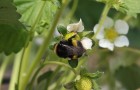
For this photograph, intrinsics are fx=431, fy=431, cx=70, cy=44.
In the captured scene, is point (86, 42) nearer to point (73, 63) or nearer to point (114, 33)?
point (73, 63)

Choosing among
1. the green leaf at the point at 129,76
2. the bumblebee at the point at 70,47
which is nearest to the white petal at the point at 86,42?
the bumblebee at the point at 70,47

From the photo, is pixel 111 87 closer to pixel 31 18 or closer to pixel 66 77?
pixel 66 77

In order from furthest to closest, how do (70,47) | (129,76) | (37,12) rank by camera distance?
(129,76) → (37,12) → (70,47)

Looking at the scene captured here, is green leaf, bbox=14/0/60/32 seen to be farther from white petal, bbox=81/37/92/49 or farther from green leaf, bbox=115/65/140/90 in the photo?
green leaf, bbox=115/65/140/90

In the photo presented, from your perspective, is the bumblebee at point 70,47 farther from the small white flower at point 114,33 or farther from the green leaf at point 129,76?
the green leaf at point 129,76

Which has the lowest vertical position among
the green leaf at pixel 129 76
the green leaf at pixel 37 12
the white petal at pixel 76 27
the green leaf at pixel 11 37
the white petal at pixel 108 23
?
the green leaf at pixel 129 76

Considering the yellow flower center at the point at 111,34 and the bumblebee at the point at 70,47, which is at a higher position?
the bumblebee at the point at 70,47

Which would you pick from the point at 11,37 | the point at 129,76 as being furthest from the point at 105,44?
the point at 129,76
